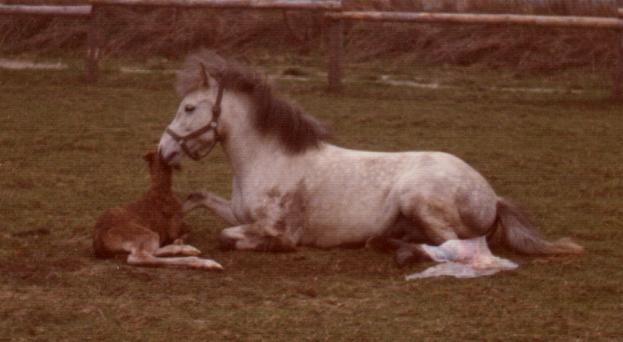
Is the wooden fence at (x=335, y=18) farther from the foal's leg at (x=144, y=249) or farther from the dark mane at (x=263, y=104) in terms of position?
the foal's leg at (x=144, y=249)

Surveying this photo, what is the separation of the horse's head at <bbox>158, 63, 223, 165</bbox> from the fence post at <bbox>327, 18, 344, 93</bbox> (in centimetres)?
778

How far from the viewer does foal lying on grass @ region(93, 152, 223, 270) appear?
6.82 meters

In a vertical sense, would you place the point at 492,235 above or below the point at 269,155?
below

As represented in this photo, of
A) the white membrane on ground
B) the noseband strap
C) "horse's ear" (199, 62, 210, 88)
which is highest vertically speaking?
"horse's ear" (199, 62, 210, 88)

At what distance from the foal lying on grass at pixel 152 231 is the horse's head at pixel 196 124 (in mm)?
99

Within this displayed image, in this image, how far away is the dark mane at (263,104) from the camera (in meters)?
7.52

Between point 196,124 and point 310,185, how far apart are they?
29.3 inches

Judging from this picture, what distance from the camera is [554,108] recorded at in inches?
563

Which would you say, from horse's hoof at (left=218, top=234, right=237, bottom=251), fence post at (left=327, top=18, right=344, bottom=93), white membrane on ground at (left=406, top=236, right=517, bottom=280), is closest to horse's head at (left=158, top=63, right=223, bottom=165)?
horse's hoof at (left=218, top=234, right=237, bottom=251)

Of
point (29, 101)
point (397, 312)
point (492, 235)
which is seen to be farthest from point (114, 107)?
point (397, 312)

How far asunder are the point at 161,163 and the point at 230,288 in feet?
4.14

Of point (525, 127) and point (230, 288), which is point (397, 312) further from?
point (525, 127)

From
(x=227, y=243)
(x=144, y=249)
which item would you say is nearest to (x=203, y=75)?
(x=227, y=243)

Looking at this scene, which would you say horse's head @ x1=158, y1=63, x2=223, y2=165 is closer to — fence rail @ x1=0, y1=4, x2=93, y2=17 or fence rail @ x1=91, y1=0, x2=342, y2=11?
fence rail @ x1=91, y1=0, x2=342, y2=11
